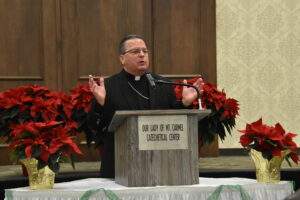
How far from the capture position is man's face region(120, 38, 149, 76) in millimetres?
4367

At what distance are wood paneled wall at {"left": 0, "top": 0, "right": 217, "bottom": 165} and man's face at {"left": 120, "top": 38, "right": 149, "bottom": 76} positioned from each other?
2.44 metres

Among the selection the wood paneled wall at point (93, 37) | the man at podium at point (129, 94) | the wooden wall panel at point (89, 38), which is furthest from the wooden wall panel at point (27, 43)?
the man at podium at point (129, 94)

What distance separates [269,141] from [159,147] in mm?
738

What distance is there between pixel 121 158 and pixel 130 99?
2.57 feet

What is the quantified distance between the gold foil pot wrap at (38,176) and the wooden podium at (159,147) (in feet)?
1.35

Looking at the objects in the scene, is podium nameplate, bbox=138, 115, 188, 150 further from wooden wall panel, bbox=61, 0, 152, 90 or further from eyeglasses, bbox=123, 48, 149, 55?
wooden wall panel, bbox=61, 0, 152, 90

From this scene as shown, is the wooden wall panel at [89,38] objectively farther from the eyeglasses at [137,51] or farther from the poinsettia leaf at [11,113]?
the eyeglasses at [137,51]

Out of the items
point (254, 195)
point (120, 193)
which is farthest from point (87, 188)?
point (254, 195)

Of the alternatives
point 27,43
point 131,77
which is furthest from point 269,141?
point 27,43

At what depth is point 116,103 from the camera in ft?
A: 14.5

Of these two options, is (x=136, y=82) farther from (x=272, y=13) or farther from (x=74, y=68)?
(x=272, y=13)

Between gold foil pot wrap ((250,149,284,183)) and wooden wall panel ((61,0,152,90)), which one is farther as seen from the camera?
wooden wall panel ((61,0,152,90))

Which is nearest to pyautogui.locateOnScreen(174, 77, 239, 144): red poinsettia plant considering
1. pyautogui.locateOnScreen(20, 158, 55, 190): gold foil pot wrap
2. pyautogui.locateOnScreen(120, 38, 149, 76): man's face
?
pyautogui.locateOnScreen(120, 38, 149, 76): man's face

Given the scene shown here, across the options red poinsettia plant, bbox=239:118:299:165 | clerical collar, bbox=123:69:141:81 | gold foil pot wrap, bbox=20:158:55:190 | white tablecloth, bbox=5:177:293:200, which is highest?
clerical collar, bbox=123:69:141:81
